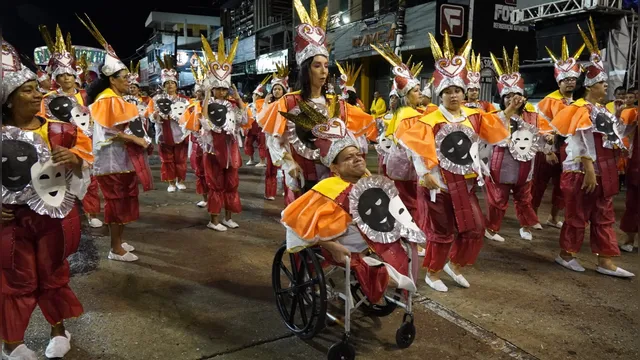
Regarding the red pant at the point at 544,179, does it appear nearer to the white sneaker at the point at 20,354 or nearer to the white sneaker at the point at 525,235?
the white sneaker at the point at 525,235

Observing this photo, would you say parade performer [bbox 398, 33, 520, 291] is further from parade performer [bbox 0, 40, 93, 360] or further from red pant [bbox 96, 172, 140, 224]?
red pant [bbox 96, 172, 140, 224]

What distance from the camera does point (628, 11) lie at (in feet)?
37.6

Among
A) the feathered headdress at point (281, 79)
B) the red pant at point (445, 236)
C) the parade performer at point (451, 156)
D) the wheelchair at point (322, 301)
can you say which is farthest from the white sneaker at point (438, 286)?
the feathered headdress at point (281, 79)

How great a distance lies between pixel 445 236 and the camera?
439cm

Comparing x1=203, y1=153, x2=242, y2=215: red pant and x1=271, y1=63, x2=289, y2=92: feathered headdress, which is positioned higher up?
A: x1=271, y1=63, x2=289, y2=92: feathered headdress

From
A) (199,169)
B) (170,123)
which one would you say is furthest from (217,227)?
(170,123)

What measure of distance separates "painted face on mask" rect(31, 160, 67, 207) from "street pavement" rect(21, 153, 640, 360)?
1114 millimetres

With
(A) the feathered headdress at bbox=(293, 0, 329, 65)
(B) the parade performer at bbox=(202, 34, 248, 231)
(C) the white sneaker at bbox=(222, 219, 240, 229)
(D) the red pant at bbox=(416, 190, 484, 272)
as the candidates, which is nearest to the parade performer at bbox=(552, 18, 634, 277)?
(D) the red pant at bbox=(416, 190, 484, 272)

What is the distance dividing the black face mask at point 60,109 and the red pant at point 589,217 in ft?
17.8

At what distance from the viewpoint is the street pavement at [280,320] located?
Result: 339cm

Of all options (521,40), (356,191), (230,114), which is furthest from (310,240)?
(521,40)

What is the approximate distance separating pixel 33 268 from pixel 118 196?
216 cm

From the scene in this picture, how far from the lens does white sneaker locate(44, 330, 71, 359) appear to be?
Answer: 10.6 ft

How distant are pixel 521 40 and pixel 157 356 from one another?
1834 centimetres
